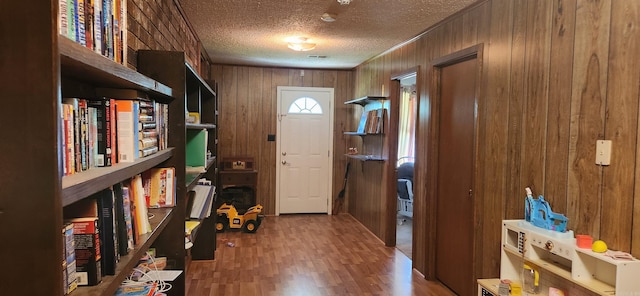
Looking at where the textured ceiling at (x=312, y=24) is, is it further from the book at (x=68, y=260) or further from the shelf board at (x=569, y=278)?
the book at (x=68, y=260)

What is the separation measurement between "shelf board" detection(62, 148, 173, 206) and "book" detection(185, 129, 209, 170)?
4.92 feet

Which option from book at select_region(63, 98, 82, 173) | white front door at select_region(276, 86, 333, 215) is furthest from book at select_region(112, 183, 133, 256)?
white front door at select_region(276, 86, 333, 215)

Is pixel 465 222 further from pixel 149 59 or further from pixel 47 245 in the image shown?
pixel 47 245

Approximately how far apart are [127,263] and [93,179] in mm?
390

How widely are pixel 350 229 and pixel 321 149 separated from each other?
1.48 m

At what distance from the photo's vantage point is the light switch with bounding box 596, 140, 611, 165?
6.10 feet

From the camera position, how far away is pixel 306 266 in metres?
4.04

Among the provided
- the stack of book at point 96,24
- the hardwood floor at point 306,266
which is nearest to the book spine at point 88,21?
the stack of book at point 96,24

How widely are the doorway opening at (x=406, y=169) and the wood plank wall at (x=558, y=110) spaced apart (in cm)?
235

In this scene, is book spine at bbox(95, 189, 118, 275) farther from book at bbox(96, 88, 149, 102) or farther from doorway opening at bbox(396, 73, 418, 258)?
doorway opening at bbox(396, 73, 418, 258)

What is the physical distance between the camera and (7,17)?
2.31 ft

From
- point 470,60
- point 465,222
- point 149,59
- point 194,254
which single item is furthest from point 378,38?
point 194,254

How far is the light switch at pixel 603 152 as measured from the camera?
186 centimetres

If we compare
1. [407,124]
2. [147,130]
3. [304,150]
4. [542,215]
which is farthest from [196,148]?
[407,124]
